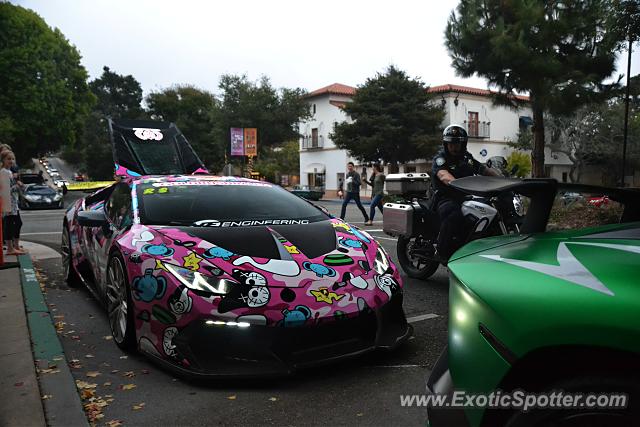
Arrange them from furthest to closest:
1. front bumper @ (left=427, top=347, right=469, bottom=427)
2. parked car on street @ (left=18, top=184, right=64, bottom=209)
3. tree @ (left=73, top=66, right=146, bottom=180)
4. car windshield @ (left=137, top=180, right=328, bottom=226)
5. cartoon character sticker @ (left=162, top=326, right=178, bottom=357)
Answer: tree @ (left=73, top=66, right=146, bottom=180) < parked car on street @ (left=18, top=184, right=64, bottom=209) < car windshield @ (left=137, top=180, right=328, bottom=226) < cartoon character sticker @ (left=162, top=326, right=178, bottom=357) < front bumper @ (left=427, top=347, right=469, bottom=427)

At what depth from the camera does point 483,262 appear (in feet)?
6.09

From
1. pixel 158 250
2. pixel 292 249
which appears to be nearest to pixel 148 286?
pixel 158 250

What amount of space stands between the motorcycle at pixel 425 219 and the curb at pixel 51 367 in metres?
3.17

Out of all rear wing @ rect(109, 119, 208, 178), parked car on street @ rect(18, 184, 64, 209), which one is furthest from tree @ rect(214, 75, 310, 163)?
rear wing @ rect(109, 119, 208, 178)

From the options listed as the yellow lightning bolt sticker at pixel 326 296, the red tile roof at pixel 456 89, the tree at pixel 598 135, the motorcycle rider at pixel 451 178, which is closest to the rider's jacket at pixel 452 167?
the motorcycle rider at pixel 451 178

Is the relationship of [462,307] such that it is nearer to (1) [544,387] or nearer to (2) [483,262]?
(2) [483,262]

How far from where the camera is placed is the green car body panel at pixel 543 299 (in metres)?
1.37

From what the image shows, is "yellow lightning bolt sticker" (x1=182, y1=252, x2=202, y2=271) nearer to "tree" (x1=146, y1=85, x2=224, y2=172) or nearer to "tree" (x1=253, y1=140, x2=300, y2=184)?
"tree" (x1=253, y1=140, x2=300, y2=184)

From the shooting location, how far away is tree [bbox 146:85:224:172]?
204 ft

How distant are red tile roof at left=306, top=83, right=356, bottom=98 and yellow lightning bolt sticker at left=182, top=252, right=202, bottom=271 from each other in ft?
145

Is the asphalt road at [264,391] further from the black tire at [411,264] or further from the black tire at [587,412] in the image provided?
the black tire at [411,264]

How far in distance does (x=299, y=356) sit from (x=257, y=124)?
158 ft

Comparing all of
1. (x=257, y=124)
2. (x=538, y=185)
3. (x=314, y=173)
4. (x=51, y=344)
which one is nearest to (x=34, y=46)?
(x=257, y=124)

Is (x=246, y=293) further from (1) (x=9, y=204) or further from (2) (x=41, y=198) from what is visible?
(2) (x=41, y=198)
